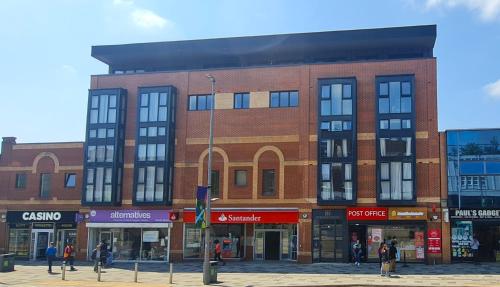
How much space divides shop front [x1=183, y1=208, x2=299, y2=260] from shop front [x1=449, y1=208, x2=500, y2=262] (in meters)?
10.3

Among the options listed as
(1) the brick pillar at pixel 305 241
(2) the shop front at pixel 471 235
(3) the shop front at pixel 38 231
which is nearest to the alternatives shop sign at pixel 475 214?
(2) the shop front at pixel 471 235

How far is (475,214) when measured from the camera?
37.1 metres

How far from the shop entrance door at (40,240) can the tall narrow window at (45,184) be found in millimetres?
2735

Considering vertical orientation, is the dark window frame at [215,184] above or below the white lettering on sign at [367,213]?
above

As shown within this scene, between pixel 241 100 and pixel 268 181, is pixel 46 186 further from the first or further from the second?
pixel 268 181

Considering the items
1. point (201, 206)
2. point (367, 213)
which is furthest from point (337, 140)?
point (201, 206)

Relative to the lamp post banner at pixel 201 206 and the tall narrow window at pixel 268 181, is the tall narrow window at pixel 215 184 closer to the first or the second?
the tall narrow window at pixel 268 181

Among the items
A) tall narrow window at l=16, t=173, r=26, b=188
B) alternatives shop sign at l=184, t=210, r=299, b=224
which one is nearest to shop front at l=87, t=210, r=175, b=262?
alternatives shop sign at l=184, t=210, r=299, b=224

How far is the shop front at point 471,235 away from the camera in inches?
1465

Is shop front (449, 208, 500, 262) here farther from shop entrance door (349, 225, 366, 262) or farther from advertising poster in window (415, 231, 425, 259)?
shop entrance door (349, 225, 366, 262)

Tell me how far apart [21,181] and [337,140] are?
24.7 m

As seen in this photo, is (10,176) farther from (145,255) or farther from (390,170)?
→ (390,170)

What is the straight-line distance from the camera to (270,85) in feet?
134

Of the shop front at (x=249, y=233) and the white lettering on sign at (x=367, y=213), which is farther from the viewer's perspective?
the shop front at (x=249, y=233)
